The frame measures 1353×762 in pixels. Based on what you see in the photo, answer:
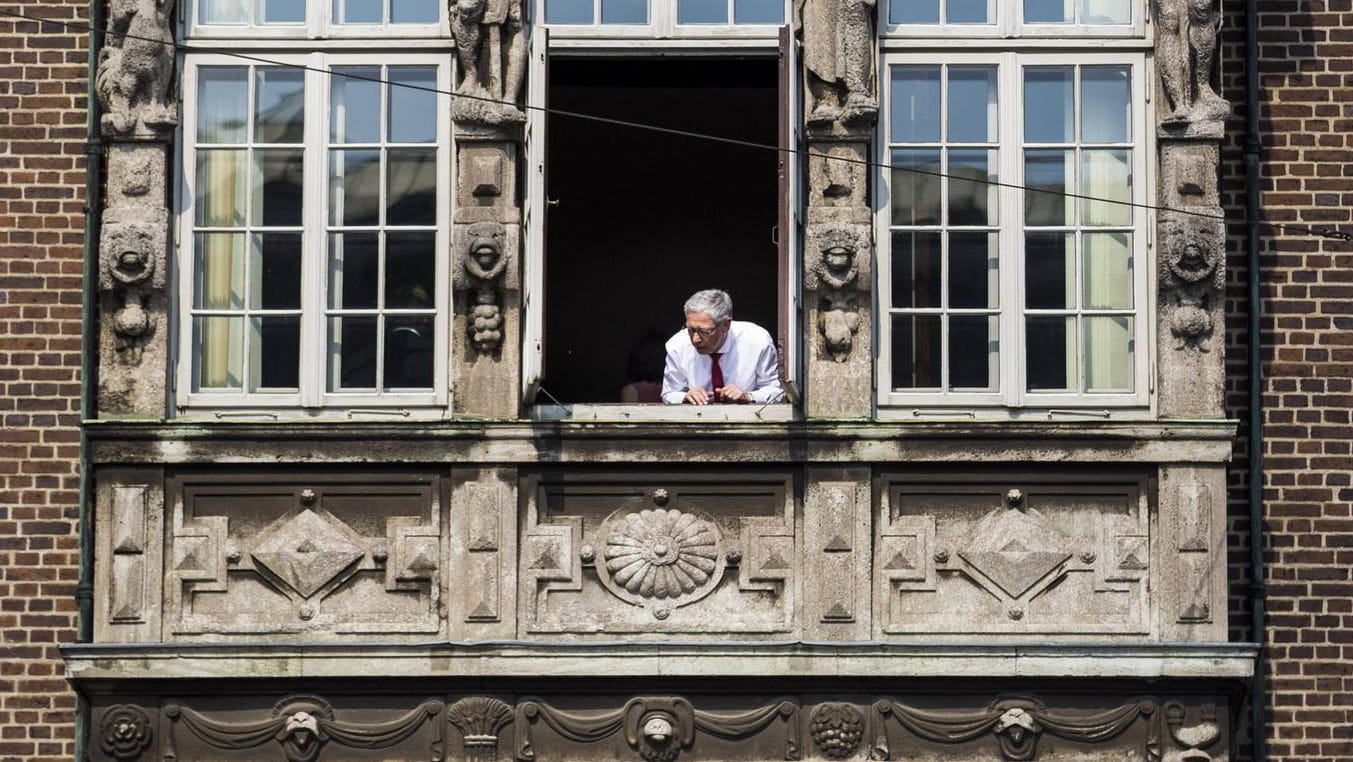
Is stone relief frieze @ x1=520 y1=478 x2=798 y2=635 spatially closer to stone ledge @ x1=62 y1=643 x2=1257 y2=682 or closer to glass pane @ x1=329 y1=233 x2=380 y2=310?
stone ledge @ x1=62 y1=643 x2=1257 y2=682

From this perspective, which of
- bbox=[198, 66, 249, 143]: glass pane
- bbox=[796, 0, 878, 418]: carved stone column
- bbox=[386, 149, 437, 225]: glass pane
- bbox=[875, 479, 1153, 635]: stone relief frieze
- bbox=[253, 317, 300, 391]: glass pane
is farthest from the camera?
bbox=[198, 66, 249, 143]: glass pane

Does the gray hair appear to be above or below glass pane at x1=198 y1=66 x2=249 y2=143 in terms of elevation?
below

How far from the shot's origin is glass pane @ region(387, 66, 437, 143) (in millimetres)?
17266

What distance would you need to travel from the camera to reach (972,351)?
1711 cm

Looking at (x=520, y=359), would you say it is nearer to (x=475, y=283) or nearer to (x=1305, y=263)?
(x=475, y=283)

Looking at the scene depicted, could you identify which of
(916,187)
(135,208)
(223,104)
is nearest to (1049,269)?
(916,187)

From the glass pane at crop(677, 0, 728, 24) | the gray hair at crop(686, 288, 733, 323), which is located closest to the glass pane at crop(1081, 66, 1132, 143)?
the glass pane at crop(677, 0, 728, 24)

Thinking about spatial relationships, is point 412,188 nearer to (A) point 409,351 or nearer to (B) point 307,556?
(A) point 409,351

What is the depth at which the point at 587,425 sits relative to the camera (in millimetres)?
16734

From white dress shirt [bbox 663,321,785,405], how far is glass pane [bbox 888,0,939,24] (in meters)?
1.89

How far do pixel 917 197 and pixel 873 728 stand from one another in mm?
2930

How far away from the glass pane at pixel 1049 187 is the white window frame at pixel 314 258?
3170 millimetres

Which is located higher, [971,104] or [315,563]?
[971,104]

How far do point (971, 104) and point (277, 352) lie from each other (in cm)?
404
